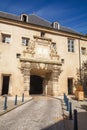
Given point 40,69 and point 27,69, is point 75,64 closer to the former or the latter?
point 40,69

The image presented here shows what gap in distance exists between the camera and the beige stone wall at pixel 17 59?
15421mm

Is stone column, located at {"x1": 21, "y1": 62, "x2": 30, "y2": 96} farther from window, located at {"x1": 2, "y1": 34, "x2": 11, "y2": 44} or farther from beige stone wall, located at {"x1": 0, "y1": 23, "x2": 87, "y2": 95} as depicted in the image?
window, located at {"x1": 2, "y1": 34, "x2": 11, "y2": 44}

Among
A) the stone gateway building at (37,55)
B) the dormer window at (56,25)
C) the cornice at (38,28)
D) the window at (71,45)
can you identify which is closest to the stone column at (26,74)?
the stone gateway building at (37,55)

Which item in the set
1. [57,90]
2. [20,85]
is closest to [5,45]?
[20,85]

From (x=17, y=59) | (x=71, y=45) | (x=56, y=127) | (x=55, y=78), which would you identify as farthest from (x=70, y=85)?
(x=56, y=127)

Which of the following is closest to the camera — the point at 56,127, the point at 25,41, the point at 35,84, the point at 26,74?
the point at 56,127

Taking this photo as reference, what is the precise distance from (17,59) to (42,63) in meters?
2.96

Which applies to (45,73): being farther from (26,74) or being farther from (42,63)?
(26,74)

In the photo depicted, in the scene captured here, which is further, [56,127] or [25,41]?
[25,41]

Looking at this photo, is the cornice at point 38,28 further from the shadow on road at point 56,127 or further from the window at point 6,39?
the shadow on road at point 56,127

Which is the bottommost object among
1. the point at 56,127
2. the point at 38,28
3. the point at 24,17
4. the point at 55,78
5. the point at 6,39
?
the point at 56,127

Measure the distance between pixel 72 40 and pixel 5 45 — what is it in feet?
30.5

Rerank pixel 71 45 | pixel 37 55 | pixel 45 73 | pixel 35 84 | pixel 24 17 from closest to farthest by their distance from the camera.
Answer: pixel 37 55 < pixel 24 17 < pixel 45 73 < pixel 71 45 < pixel 35 84

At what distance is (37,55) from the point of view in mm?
17000
